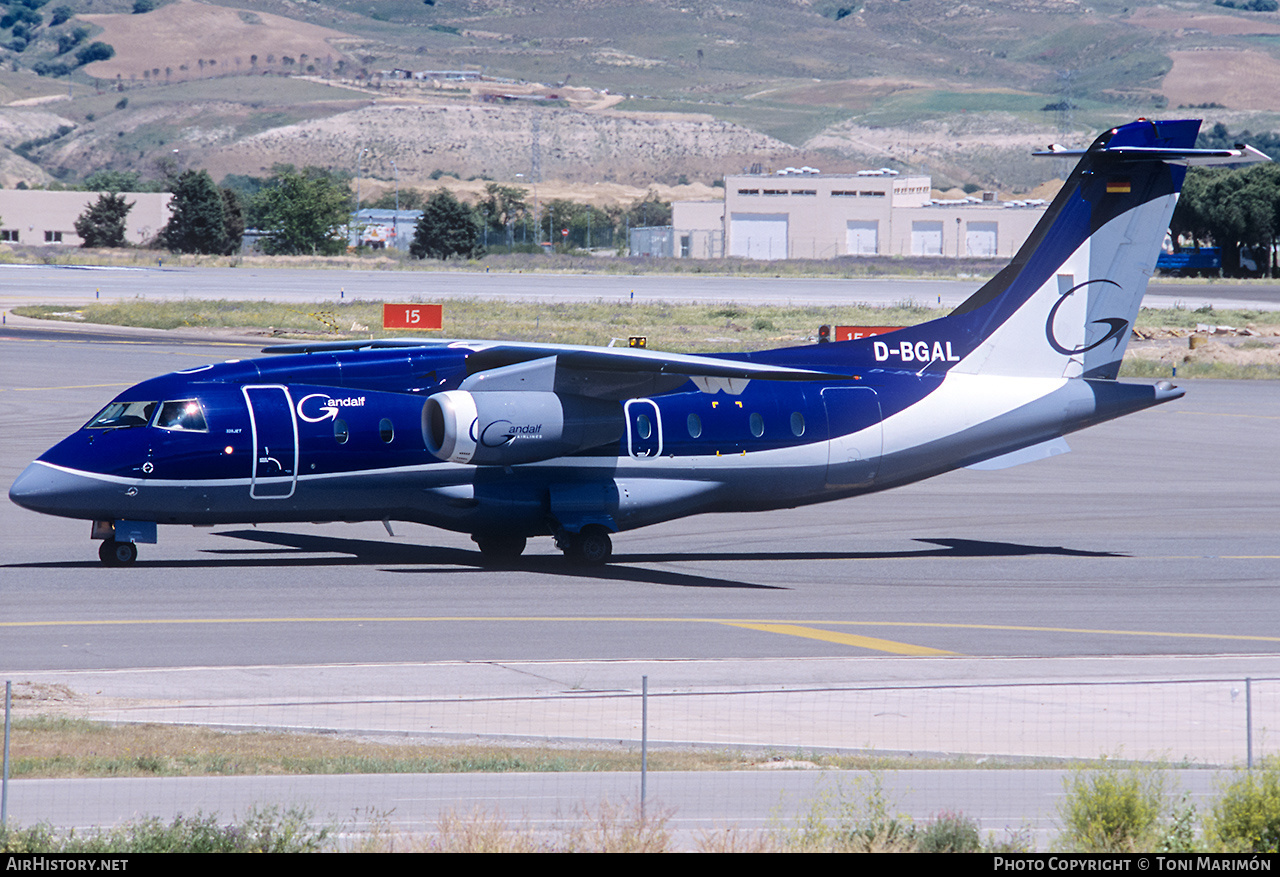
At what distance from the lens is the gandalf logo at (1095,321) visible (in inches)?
1094

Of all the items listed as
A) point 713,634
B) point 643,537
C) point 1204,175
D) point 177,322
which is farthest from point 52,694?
point 1204,175

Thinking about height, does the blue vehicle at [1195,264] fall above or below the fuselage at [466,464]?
above

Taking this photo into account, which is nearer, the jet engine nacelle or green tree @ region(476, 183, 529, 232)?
the jet engine nacelle

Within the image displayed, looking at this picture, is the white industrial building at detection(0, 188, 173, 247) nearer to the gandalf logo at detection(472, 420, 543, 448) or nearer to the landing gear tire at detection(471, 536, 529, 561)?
the landing gear tire at detection(471, 536, 529, 561)

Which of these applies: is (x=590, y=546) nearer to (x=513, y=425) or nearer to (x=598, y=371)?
(x=513, y=425)

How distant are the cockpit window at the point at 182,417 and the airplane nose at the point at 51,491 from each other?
61.5 inches

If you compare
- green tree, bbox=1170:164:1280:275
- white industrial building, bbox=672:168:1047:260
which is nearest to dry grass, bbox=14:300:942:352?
green tree, bbox=1170:164:1280:275

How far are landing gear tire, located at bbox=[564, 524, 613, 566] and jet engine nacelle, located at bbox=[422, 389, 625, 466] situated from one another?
151 centimetres

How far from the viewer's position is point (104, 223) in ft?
441

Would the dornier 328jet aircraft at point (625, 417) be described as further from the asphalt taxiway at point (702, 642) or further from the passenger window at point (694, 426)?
the asphalt taxiway at point (702, 642)

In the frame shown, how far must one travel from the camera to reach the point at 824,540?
28453 millimetres

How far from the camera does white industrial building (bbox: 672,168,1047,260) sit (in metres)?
139

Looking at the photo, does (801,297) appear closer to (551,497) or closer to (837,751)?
(551,497)

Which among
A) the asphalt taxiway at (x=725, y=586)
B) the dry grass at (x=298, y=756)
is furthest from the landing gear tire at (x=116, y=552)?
the dry grass at (x=298, y=756)
